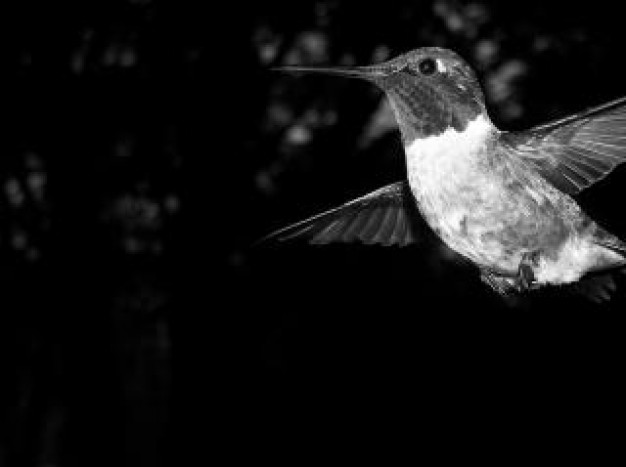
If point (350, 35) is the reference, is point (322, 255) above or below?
below

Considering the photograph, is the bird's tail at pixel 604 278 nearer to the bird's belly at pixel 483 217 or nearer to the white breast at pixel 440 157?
the bird's belly at pixel 483 217

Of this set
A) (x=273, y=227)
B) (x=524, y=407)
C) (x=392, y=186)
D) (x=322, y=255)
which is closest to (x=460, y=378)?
(x=524, y=407)

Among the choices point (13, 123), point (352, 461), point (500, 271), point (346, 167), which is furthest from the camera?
point (352, 461)

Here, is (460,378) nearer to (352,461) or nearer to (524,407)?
(524,407)

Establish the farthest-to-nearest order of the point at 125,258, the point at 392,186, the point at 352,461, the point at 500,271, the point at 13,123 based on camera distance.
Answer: the point at 352,461 → the point at 125,258 → the point at 13,123 → the point at 392,186 → the point at 500,271

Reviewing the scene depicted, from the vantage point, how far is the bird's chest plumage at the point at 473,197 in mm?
1426

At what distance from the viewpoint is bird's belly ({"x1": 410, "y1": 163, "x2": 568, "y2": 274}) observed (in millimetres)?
1422

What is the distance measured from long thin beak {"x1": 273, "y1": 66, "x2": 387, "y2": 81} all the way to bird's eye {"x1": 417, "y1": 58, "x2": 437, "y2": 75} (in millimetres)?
67

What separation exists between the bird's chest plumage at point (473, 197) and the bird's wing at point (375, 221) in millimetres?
478

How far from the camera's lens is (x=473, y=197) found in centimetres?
144

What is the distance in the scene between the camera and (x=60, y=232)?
6785mm

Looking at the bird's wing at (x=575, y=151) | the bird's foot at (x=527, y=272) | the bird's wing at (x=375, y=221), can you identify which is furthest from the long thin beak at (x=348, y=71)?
the bird's wing at (x=375, y=221)

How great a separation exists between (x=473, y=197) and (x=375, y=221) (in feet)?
2.26

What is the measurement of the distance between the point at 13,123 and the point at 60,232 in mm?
1039
